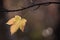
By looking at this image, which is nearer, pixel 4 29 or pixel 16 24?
pixel 16 24

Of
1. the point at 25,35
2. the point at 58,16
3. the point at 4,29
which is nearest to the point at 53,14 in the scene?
the point at 58,16

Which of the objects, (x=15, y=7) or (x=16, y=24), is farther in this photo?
(x=15, y=7)

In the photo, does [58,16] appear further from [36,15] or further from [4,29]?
[4,29]

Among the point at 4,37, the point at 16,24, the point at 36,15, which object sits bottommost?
the point at 4,37

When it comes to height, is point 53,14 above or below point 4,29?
above

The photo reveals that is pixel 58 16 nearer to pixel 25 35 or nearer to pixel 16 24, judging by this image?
pixel 25 35

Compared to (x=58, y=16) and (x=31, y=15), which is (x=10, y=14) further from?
(x=58, y=16)

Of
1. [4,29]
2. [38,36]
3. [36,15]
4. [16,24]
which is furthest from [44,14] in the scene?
[16,24]

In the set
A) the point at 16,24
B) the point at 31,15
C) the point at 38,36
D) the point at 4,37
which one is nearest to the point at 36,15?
the point at 31,15
